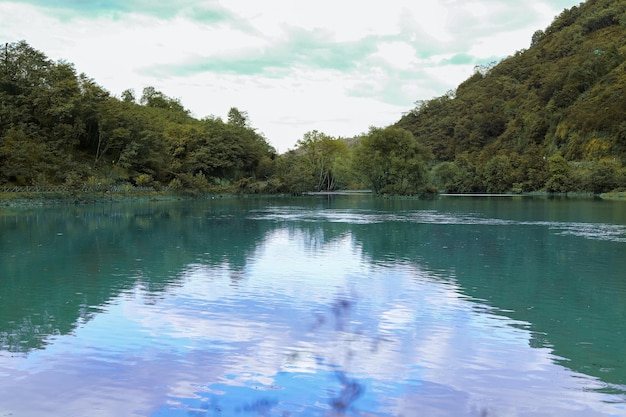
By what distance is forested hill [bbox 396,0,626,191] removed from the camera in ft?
259

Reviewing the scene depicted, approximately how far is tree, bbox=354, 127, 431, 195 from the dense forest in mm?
150

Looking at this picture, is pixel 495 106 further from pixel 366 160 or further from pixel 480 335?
pixel 480 335

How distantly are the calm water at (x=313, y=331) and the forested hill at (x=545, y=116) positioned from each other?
221ft

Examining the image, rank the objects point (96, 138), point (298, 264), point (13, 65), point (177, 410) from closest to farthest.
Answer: point (177, 410) → point (298, 264) → point (13, 65) → point (96, 138)

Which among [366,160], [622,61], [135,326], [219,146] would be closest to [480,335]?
[135,326]

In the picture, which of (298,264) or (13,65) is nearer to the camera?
(298,264)

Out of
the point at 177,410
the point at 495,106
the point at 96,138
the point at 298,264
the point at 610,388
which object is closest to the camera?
the point at 177,410

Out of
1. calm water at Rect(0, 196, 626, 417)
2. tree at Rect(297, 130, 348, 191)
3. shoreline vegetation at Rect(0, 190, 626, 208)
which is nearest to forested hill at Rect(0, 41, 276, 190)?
shoreline vegetation at Rect(0, 190, 626, 208)

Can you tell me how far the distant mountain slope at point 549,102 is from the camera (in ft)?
273

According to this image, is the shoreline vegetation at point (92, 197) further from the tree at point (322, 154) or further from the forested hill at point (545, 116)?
the tree at point (322, 154)

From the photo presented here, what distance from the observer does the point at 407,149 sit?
216ft

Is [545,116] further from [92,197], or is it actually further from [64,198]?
[64,198]

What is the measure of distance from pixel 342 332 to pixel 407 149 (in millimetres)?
58866

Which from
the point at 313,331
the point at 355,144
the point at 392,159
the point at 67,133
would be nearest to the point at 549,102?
the point at 355,144
